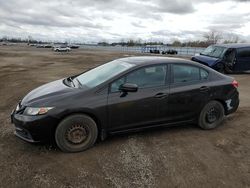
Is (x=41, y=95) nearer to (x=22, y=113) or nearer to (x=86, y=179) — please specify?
(x=22, y=113)

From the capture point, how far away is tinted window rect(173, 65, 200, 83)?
5.45m

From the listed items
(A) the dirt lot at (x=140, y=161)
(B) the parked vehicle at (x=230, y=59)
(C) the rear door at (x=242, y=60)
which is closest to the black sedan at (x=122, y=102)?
(A) the dirt lot at (x=140, y=161)

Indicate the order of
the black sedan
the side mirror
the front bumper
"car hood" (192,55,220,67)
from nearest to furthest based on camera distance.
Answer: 1. the front bumper
2. the black sedan
3. the side mirror
4. "car hood" (192,55,220,67)

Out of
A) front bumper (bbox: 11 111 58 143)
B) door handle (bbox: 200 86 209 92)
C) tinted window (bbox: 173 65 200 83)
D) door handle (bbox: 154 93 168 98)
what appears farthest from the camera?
door handle (bbox: 200 86 209 92)

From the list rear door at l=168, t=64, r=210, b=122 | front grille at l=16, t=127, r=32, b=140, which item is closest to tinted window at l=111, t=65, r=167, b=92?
rear door at l=168, t=64, r=210, b=122

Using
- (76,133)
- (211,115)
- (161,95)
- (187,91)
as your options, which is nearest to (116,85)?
(161,95)

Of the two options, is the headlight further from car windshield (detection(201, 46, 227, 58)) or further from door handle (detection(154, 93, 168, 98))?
car windshield (detection(201, 46, 227, 58))

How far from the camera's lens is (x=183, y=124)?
18.4 ft

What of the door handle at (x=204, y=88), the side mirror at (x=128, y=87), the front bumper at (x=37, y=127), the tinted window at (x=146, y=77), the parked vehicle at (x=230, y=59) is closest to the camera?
the front bumper at (x=37, y=127)

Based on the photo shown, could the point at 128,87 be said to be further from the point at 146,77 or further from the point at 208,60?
the point at 208,60

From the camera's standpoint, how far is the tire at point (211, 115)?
5.76 m

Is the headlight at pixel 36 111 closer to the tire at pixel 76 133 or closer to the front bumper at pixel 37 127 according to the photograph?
the front bumper at pixel 37 127

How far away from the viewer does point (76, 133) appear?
4609 mm

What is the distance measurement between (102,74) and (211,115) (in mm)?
2394
